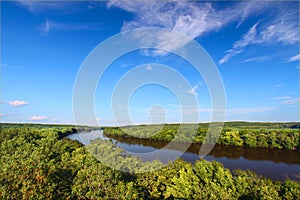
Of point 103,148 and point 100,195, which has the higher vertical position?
point 103,148

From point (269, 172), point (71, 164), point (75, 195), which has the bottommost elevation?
point (269, 172)

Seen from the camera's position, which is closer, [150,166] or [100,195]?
[100,195]

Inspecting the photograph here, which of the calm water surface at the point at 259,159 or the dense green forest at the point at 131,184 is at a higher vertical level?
the dense green forest at the point at 131,184

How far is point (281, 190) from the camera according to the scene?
12688 mm

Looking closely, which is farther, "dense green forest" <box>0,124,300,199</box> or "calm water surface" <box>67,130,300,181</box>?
"calm water surface" <box>67,130,300,181</box>

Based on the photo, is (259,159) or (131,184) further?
(259,159)

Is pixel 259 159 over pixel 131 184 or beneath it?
beneath

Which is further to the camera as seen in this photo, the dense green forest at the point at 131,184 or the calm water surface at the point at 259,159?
the calm water surface at the point at 259,159

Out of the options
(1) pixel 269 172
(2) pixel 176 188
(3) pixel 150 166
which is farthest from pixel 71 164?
(1) pixel 269 172

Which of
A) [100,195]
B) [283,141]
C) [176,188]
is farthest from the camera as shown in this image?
[283,141]

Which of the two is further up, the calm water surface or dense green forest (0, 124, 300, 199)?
dense green forest (0, 124, 300, 199)

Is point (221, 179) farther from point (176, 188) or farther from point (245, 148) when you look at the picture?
point (245, 148)

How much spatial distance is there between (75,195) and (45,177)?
207 cm

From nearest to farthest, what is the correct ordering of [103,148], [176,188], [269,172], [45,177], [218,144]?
1. [45,177]
2. [176,188]
3. [103,148]
4. [269,172]
5. [218,144]
